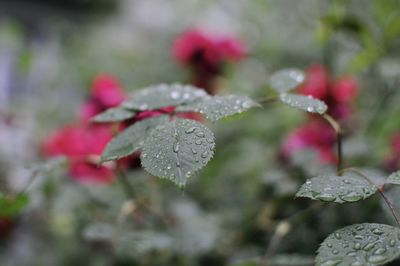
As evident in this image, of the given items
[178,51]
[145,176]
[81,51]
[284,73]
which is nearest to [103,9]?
[81,51]

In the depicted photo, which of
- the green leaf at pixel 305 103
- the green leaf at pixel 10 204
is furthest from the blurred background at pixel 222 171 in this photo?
the green leaf at pixel 305 103

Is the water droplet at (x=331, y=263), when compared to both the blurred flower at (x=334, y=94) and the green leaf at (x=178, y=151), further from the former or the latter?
the blurred flower at (x=334, y=94)

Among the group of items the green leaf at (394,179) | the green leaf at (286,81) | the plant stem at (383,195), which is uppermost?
the green leaf at (286,81)

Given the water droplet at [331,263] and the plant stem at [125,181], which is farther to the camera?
the plant stem at [125,181]

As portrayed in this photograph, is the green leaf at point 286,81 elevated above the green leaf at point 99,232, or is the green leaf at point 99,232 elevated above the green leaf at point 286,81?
the green leaf at point 286,81

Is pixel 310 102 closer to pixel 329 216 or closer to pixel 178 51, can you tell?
pixel 329 216

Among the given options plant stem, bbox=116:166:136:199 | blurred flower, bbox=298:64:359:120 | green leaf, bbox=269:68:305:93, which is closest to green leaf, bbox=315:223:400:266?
green leaf, bbox=269:68:305:93

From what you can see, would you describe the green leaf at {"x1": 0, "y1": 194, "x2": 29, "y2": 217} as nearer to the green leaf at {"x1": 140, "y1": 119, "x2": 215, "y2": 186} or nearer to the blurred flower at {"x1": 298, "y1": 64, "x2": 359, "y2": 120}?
the green leaf at {"x1": 140, "y1": 119, "x2": 215, "y2": 186}
